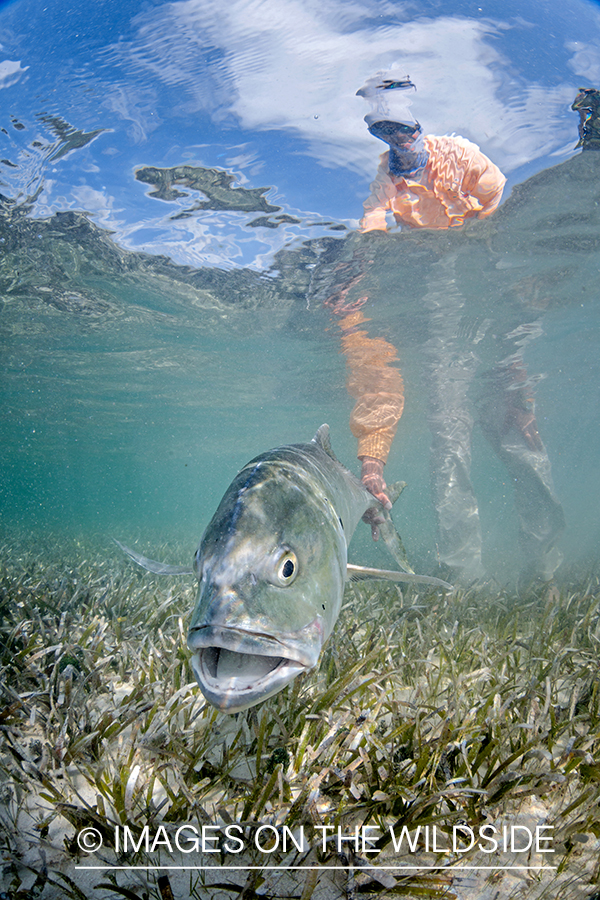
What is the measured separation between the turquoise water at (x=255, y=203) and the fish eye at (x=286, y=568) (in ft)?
24.8

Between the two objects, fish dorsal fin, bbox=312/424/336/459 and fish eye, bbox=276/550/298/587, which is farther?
fish dorsal fin, bbox=312/424/336/459

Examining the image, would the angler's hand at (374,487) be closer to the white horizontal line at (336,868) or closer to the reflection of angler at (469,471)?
the reflection of angler at (469,471)

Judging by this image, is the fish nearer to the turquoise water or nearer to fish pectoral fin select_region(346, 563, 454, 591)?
fish pectoral fin select_region(346, 563, 454, 591)

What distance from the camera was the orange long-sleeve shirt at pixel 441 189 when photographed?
295 inches

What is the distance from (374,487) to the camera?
23.8ft

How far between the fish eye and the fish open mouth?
35cm

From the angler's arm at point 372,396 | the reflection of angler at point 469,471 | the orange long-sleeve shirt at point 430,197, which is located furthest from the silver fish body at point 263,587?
→ the reflection of angler at point 469,471

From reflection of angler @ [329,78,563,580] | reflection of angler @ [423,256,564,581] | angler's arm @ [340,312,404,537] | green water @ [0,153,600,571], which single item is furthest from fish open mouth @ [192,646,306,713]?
green water @ [0,153,600,571]

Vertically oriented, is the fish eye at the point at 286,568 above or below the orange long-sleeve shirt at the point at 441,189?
below

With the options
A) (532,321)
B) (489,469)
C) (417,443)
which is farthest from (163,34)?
(489,469)

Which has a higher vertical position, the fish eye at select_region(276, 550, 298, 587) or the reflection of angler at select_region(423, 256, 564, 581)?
the fish eye at select_region(276, 550, 298, 587)

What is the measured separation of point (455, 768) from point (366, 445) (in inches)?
263

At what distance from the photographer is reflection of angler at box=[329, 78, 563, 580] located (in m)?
7.35

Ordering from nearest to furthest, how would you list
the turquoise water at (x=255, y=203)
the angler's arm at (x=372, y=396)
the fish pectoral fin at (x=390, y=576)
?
the fish pectoral fin at (x=390, y=576) → the turquoise water at (x=255, y=203) → the angler's arm at (x=372, y=396)
